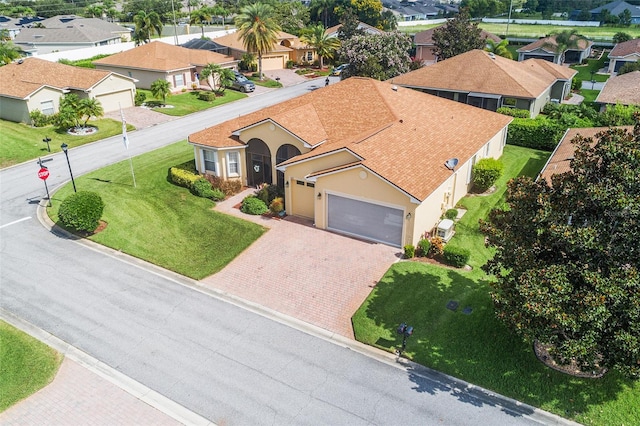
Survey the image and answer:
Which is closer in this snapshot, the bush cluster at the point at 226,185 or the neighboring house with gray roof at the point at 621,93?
the bush cluster at the point at 226,185

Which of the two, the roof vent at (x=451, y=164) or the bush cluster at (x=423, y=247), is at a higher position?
the roof vent at (x=451, y=164)


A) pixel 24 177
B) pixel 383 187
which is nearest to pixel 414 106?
pixel 383 187

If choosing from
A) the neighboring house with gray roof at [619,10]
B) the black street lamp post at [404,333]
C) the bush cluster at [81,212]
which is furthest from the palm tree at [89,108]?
the neighboring house with gray roof at [619,10]

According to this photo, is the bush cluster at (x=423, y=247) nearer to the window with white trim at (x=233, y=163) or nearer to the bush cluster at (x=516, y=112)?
the window with white trim at (x=233, y=163)

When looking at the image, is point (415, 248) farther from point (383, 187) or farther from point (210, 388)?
point (210, 388)

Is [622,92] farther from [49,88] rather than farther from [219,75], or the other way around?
[49,88]

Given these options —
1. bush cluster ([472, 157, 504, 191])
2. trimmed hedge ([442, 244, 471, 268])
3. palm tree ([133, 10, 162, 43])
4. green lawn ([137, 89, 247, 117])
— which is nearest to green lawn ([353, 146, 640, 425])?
trimmed hedge ([442, 244, 471, 268])

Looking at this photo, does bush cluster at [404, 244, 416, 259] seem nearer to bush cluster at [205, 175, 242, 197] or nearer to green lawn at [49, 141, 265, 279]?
green lawn at [49, 141, 265, 279]
